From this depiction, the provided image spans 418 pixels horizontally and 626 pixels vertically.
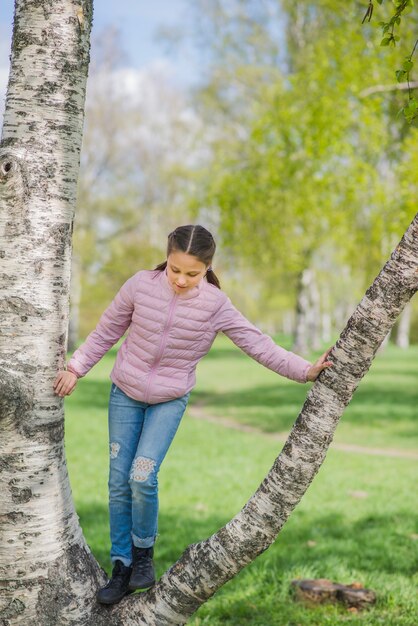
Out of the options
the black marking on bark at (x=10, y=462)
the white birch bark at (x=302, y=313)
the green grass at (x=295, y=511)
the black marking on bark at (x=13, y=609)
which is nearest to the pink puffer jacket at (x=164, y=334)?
the black marking on bark at (x=10, y=462)

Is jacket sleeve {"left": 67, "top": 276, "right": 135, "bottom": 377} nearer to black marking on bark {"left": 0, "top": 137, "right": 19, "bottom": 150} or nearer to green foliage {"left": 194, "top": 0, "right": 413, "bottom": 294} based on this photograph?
black marking on bark {"left": 0, "top": 137, "right": 19, "bottom": 150}

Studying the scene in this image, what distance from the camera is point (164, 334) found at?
11.3 ft

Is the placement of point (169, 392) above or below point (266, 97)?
below

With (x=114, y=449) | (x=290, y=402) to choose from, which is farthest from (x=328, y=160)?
(x=114, y=449)

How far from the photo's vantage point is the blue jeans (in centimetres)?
329

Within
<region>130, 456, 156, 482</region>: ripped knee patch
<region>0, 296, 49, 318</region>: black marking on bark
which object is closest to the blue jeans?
<region>130, 456, 156, 482</region>: ripped knee patch

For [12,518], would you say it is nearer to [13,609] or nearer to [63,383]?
[13,609]

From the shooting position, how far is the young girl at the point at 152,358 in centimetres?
332

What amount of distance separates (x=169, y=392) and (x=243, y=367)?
24516 millimetres

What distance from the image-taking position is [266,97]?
24.2 m

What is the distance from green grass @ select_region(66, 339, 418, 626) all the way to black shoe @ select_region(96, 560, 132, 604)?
1.01 meters

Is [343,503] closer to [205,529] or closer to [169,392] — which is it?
[205,529]

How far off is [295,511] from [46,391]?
4.70 meters

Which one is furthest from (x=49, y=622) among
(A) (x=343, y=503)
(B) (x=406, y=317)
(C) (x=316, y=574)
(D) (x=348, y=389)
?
(B) (x=406, y=317)
